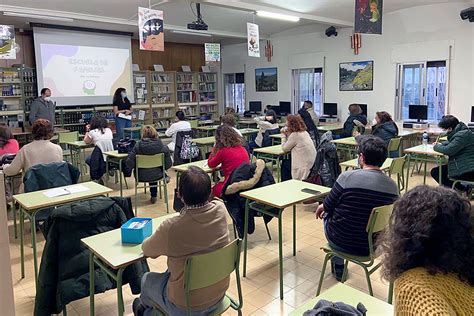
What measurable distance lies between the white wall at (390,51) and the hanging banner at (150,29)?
537 cm

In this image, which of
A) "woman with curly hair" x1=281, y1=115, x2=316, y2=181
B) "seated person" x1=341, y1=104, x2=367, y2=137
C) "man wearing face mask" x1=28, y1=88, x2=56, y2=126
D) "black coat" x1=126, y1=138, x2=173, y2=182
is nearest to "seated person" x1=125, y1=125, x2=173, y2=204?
"black coat" x1=126, y1=138, x2=173, y2=182

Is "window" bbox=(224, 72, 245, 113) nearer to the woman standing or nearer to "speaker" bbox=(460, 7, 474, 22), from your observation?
the woman standing

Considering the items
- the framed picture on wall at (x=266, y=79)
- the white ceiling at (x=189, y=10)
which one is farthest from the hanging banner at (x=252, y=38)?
the framed picture on wall at (x=266, y=79)

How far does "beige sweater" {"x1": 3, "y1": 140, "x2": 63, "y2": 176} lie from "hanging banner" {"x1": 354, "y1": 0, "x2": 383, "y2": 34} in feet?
15.9

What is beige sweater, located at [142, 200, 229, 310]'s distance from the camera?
1.95 meters

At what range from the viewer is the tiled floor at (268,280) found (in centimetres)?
290

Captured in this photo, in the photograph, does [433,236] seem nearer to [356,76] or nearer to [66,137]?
[66,137]

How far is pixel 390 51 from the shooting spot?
895 centimetres

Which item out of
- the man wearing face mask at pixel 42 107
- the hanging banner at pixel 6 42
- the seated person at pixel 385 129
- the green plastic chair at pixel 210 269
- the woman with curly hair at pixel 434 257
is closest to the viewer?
the woman with curly hair at pixel 434 257

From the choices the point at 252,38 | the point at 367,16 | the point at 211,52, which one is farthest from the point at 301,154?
the point at 211,52

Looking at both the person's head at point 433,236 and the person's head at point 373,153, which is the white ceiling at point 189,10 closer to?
the person's head at point 373,153

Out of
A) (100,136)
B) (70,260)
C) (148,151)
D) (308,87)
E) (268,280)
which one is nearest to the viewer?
(70,260)

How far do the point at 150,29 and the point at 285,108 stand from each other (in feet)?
19.2

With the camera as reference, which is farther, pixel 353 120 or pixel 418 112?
pixel 418 112
